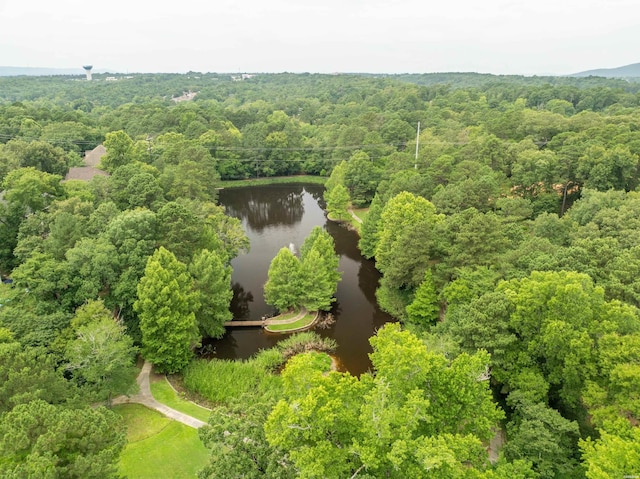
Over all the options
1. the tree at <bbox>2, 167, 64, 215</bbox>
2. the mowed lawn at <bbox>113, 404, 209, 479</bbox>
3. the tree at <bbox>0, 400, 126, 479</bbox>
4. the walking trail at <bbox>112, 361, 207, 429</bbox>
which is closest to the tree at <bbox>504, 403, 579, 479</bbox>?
the mowed lawn at <bbox>113, 404, 209, 479</bbox>

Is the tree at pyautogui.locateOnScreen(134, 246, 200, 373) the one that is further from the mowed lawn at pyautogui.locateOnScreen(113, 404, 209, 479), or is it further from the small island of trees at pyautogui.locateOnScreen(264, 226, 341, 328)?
the small island of trees at pyautogui.locateOnScreen(264, 226, 341, 328)

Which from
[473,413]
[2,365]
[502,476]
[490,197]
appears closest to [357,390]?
[473,413]

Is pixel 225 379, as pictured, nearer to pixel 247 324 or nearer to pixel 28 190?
pixel 247 324

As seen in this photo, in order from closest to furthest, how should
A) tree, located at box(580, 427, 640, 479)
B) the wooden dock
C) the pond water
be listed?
tree, located at box(580, 427, 640, 479) < the pond water < the wooden dock

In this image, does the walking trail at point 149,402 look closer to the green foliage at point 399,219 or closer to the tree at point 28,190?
the tree at point 28,190

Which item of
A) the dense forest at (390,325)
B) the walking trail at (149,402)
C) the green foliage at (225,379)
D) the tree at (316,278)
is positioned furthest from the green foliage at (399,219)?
the walking trail at (149,402)

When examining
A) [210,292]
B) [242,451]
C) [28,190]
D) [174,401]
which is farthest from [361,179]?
[242,451]
